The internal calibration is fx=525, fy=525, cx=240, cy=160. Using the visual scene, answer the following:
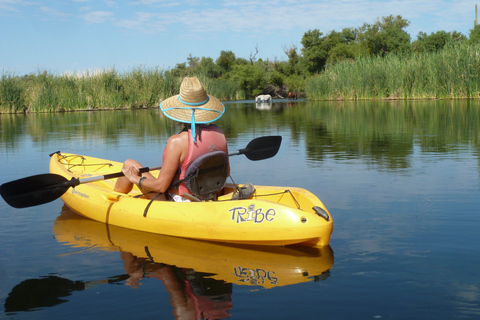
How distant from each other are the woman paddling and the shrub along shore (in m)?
23.4

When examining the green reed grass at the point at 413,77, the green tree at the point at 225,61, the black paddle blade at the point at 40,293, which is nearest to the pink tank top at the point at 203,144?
the black paddle blade at the point at 40,293

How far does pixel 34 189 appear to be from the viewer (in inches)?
211

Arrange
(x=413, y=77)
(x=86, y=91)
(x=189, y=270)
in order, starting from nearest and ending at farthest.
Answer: (x=189, y=270), (x=413, y=77), (x=86, y=91)

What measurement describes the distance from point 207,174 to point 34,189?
1.86m

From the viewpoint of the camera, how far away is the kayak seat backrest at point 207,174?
15.7 ft

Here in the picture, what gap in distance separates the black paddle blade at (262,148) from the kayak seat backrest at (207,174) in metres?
1.27

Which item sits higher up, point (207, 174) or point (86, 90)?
point (86, 90)

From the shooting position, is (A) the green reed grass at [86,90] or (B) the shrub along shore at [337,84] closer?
(B) the shrub along shore at [337,84]

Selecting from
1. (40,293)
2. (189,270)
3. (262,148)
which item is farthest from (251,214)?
(262,148)

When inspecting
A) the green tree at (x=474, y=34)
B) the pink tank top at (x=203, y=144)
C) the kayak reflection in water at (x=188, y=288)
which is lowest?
the kayak reflection in water at (x=188, y=288)

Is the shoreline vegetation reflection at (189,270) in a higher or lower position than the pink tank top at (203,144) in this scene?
lower

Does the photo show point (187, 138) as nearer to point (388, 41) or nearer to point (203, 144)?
point (203, 144)

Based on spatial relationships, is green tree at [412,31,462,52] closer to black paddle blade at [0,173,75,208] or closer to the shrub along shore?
the shrub along shore

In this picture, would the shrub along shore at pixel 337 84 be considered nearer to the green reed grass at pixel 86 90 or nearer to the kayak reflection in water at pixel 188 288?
the green reed grass at pixel 86 90
